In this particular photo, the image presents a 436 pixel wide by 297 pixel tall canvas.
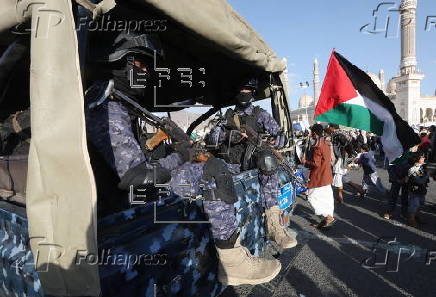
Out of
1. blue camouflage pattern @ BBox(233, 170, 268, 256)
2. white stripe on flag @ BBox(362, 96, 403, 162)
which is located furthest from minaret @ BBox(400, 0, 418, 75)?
blue camouflage pattern @ BBox(233, 170, 268, 256)

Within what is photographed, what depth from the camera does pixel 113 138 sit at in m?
1.75

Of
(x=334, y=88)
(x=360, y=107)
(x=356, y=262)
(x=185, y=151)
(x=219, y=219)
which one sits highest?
(x=334, y=88)

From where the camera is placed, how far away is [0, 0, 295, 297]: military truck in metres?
1.31

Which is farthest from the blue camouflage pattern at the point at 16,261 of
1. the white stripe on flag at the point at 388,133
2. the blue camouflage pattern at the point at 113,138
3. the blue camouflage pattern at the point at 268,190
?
the white stripe on flag at the point at 388,133

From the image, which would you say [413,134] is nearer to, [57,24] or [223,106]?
[223,106]

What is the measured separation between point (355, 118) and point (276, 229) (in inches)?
72.2

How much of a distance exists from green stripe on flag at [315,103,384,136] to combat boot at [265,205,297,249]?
1.63 metres

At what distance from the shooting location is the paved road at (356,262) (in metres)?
3.08

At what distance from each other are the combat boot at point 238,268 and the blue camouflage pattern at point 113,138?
3.01 feet

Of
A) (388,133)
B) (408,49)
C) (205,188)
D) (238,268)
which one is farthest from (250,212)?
(408,49)

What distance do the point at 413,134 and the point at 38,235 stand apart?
3.76 meters

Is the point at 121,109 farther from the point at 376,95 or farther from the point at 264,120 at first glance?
the point at 376,95

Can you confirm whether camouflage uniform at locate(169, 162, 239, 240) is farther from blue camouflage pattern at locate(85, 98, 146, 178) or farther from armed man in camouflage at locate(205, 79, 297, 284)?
blue camouflage pattern at locate(85, 98, 146, 178)

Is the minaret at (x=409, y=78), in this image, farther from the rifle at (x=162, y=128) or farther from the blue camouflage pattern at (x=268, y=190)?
the rifle at (x=162, y=128)
